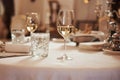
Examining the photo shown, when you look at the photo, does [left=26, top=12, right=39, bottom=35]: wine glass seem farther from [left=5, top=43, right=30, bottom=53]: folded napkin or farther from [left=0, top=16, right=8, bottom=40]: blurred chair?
[left=0, top=16, right=8, bottom=40]: blurred chair

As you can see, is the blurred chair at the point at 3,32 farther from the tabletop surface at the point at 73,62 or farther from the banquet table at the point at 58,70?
the banquet table at the point at 58,70

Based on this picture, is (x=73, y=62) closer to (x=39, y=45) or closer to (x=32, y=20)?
(x=39, y=45)

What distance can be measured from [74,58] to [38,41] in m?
0.18

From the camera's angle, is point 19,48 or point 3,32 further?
point 3,32

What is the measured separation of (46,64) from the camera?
1.02 metres

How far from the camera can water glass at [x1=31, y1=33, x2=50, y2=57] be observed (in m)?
1.19

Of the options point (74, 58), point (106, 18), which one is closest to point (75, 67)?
point (74, 58)

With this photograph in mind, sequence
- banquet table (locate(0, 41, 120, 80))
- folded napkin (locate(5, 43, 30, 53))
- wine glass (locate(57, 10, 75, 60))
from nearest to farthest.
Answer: banquet table (locate(0, 41, 120, 80)) → wine glass (locate(57, 10, 75, 60)) → folded napkin (locate(5, 43, 30, 53))

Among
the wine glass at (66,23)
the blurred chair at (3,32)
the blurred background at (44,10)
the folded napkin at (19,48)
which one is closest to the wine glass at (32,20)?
the folded napkin at (19,48)

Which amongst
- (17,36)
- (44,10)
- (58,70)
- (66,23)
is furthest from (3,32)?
(58,70)

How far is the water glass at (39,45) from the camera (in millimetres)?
1189

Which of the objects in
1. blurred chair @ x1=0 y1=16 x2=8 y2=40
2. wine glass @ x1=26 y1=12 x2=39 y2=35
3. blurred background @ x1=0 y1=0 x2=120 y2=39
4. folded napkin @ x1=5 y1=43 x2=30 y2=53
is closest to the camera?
folded napkin @ x1=5 y1=43 x2=30 y2=53

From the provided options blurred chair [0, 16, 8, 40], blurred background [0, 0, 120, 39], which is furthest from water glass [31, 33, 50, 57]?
blurred chair [0, 16, 8, 40]

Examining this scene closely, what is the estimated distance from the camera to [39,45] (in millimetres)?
1195
